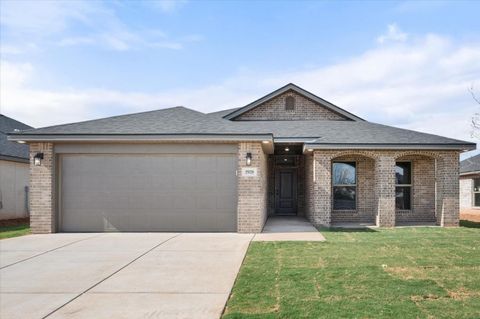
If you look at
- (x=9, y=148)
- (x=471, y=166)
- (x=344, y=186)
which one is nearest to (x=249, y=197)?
(x=344, y=186)

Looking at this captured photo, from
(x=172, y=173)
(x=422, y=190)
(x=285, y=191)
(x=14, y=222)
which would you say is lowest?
(x=14, y=222)

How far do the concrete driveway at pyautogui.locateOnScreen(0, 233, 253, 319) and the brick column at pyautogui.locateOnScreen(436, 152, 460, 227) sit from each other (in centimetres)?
781

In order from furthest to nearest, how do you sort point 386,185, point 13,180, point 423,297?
point 13,180 → point 386,185 → point 423,297

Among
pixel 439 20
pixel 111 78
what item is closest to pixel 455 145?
pixel 439 20

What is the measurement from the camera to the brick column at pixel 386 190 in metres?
13.4

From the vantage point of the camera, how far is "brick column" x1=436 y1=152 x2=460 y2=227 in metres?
13.6

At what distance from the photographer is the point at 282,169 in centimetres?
1841

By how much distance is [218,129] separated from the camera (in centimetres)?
1201

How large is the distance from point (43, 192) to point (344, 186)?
10768mm

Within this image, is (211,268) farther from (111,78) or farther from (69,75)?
A: (111,78)

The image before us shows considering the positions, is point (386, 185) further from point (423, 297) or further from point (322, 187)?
point (423, 297)

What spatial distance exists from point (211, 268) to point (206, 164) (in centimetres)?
535

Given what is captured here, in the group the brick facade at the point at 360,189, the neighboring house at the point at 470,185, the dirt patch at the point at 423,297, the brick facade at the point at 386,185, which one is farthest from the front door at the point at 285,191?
the dirt patch at the point at 423,297

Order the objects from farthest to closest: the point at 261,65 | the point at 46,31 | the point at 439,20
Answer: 1. the point at 261,65
2. the point at 439,20
3. the point at 46,31
